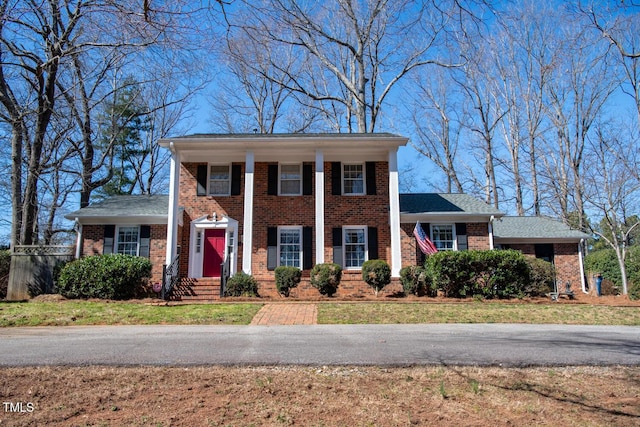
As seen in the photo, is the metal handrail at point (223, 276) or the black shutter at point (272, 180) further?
the black shutter at point (272, 180)

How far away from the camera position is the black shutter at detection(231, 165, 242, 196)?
Result: 56.3 ft

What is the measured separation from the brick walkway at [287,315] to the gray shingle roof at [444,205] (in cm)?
765

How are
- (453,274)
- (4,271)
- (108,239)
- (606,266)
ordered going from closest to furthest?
(453,274), (4,271), (108,239), (606,266)

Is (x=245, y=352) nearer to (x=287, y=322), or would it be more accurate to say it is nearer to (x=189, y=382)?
(x=189, y=382)

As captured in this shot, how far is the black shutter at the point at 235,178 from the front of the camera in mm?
17156

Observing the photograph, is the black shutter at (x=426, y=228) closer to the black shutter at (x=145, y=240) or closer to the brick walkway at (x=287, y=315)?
the brick walkway at (x=287, y=315)

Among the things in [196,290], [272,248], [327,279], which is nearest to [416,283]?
[327,279]

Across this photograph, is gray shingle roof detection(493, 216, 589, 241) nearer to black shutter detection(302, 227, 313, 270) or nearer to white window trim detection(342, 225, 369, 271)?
white window trim detection(342, 225, 369, 271)

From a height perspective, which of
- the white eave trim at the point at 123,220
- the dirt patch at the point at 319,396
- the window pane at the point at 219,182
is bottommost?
the dirt patch at the point at 319,396

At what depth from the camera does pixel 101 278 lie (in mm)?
13992

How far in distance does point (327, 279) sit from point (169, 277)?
17.7ft

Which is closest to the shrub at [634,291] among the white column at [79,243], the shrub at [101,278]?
the shrub at [101,278]

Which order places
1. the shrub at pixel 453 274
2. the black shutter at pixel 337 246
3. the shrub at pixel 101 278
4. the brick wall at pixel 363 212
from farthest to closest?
the brick wall at pixel 363 212
the black shutter at pixel 337 246
the shrub at pixel 101 278
the shrub at pixel 453 274

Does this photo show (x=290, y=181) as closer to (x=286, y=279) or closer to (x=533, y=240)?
(x=286, y=279)
